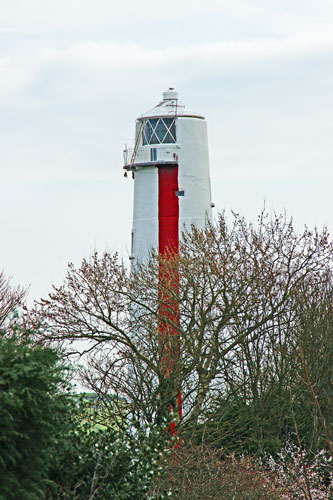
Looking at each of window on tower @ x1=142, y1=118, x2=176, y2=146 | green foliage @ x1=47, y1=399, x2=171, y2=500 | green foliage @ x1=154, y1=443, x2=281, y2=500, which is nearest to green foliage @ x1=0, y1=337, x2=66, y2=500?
green foliage @ x1=47, y1=399, x2=171, y2=500

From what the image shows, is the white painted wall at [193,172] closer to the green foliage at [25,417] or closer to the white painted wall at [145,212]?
the white painted wall at [145,212]

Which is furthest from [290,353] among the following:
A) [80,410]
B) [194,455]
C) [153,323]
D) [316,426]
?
[80,410]

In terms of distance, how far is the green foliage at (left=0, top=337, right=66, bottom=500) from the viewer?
32.9 feet

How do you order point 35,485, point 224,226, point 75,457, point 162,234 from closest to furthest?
point 35,485
point 75,457
point 224,226
point 162,234

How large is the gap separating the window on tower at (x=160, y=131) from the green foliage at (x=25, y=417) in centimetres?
2089

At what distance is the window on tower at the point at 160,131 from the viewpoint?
31.1 metres

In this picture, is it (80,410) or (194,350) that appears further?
(194,350)

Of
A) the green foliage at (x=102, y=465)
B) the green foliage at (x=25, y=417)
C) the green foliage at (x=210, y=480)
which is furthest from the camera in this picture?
the green foliage at (x=210, y=480)

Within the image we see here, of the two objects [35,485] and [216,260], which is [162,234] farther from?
[35,485]

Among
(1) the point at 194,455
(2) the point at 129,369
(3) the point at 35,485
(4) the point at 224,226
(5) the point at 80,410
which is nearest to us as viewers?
(3) the point at 35,485

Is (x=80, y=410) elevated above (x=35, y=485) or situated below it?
above

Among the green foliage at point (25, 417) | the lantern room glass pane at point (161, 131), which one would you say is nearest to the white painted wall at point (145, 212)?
the lantern room glass pane at point (161, 131)

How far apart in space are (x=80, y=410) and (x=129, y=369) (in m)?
8.21

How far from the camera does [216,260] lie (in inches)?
933
